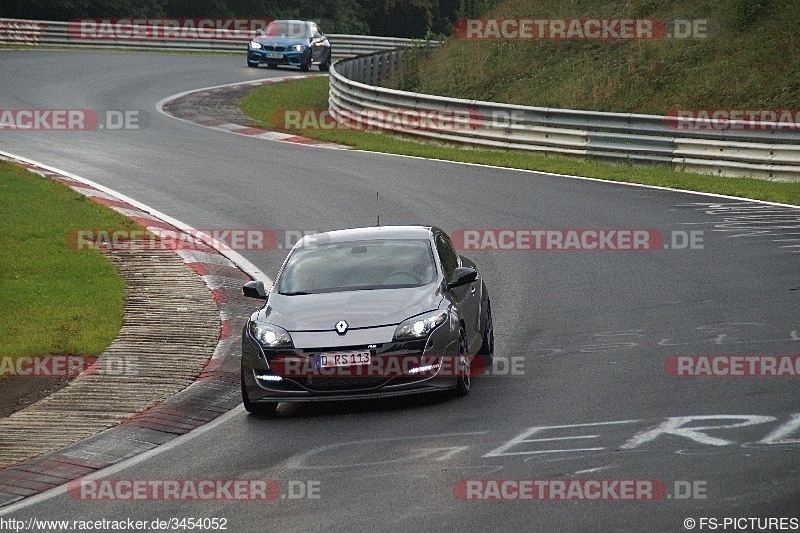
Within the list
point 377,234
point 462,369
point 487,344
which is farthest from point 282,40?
point 462,369

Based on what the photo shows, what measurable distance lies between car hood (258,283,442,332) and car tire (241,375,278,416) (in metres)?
0.64

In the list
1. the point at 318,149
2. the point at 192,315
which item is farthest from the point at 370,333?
the point at 318,149

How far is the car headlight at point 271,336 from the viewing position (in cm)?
1077

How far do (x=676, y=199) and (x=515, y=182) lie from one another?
121 inches

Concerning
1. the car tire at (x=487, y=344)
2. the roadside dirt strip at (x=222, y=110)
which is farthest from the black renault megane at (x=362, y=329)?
the roadside dirt strip at (x=222, y=110)

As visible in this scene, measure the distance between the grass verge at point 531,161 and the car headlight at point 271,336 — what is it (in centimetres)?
1230

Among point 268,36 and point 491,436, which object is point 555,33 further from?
point 491,436

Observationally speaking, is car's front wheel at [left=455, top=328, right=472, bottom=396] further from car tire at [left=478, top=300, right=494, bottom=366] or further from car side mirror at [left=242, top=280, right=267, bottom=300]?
car side mirror at [left=242, top=280, right=267, bottom=300]

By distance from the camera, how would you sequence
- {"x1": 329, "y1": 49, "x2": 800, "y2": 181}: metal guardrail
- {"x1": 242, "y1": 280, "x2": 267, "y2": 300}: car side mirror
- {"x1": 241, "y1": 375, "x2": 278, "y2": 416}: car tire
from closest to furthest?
1. {"x1": 241, "y1": 375, "x2": 278, "y2": 416}: car tire
2. {"x1": 242, "y1": 280, "x2": 267, "y2": 300}: car side mirror
3. {"x1": 329, "y1": 49, "x2": 800, "y2": 181}: metal guardrail

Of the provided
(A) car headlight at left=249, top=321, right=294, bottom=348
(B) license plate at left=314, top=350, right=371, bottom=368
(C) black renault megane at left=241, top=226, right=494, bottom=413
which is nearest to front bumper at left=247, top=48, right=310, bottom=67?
(C) black renault megane at left=241, top=226, right=494, bottom=413

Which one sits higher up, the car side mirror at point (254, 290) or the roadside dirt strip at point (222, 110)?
the car side mirror at point (254, 290)

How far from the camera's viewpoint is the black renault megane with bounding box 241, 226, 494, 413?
10.6 m

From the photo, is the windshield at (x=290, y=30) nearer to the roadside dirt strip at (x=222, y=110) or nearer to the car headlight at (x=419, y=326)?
the roadside dirt strip at (x=222, y=110)

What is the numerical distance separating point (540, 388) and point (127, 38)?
42.2 m
